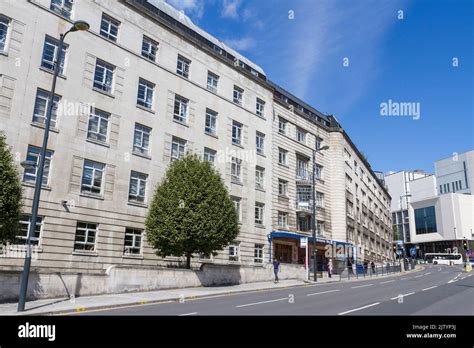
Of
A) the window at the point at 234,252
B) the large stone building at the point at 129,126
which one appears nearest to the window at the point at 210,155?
the large stone building at the point at 129,126

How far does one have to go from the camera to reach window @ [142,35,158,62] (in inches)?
1153

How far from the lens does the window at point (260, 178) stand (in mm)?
36312

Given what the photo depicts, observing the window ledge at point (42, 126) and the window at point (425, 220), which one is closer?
the window ledge at point (42, 126)

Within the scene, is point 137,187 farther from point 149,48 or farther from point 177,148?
point 149,48

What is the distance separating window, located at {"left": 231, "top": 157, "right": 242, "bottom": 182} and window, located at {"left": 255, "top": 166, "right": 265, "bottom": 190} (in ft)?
7.42

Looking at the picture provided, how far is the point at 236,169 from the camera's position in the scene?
34.4 m

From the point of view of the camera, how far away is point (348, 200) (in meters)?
51.3

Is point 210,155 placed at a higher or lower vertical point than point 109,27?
lower

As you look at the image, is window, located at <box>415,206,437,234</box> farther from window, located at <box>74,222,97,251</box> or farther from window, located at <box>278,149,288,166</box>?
window, located at <box>74,222,97,251</box>

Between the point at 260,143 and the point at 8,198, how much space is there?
24.5 meters

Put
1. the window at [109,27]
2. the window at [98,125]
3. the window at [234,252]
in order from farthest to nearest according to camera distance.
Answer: the window at [234,252]
the window at [109,27]
the window at [98,125]

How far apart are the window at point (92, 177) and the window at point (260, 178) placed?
15.1 metres

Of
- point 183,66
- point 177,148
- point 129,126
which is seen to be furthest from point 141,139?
point 183,66

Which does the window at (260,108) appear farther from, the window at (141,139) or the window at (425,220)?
the window at (425,220)
